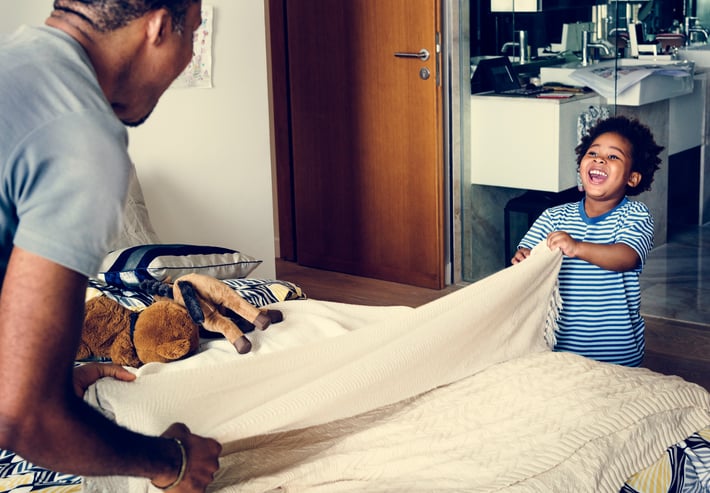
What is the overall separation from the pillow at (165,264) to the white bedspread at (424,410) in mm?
606

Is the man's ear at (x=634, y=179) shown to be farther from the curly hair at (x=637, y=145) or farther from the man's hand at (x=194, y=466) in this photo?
the man's hand at (x=194, y=466)

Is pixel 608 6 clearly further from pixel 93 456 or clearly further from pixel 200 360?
pixel 93 456

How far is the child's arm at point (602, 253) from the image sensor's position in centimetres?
232

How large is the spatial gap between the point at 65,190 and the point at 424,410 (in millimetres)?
1149

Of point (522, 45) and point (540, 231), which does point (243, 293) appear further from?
point (522, 45)

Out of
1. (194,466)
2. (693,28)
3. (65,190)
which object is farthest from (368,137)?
(65,190)

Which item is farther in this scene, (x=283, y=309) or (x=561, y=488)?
(x=283, y=309)

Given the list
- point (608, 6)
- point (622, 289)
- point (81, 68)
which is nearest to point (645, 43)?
point (608, 6)

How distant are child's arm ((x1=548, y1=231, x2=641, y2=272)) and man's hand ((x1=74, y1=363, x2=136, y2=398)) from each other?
44.9 inches

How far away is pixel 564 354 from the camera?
6.82ft

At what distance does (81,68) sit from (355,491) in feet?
3.10

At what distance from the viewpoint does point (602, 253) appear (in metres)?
2.37

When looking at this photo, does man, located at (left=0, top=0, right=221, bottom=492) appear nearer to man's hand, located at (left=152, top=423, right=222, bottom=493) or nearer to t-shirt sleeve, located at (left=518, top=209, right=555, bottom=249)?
man's hand, located at (left=152, top=423, right=222, bottom=493)

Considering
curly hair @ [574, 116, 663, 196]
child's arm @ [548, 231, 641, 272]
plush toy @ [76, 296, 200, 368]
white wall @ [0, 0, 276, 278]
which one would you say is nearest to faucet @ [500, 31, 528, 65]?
white wall @ [0, 0, 276, 278]
